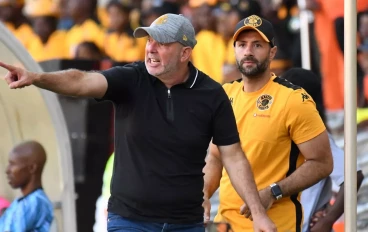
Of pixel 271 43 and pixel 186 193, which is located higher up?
pixel 271 43

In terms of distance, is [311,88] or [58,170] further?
[58,170]

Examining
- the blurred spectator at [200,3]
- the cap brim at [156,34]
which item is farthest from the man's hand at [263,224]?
the blurred spectator at [200,3]

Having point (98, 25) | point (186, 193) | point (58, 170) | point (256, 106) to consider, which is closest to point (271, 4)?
point (98, 25)

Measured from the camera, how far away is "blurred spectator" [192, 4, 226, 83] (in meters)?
12.8

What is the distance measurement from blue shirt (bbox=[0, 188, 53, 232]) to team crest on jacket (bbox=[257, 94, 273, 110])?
189cm

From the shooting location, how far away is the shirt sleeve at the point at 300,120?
629cm

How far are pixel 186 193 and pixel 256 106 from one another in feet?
3.03

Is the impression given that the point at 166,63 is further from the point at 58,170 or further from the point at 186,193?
the point at 58,170

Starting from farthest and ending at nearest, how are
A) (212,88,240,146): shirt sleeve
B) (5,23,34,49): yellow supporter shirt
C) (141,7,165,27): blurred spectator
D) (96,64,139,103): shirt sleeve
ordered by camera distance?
1. (5,23,34,49): yellow supporter shirt
2. (141,7,165,27): blurred spectator
3. (212,88,240,146): shirt sleeve
4. (96,64,139,103): shirt sleeve

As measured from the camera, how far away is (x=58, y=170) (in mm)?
7672

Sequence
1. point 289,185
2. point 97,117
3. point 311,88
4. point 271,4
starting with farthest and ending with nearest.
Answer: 1. point 271,4
2. point 97,117
3. point 311,88
4. point 289,185

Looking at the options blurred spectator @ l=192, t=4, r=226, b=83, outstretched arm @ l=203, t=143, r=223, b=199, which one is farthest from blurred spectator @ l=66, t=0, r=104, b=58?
outstretched arm @ l=203, t=143, r=223, b=199

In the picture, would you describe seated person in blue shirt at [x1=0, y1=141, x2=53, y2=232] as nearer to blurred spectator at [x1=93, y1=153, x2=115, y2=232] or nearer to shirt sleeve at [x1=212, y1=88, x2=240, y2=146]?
blurred spectator at [x1=93, y1=153, x2=115, y2=232]

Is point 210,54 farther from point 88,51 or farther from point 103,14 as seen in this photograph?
point 103,14
